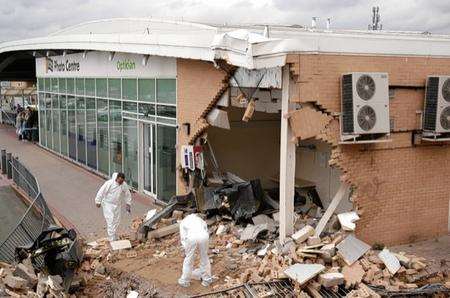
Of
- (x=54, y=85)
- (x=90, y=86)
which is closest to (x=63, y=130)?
(x=54, y=85)

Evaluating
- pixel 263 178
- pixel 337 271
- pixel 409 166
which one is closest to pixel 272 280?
pixel 337 271

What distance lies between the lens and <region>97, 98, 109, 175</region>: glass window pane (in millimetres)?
16953

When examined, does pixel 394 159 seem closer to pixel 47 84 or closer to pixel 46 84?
pixel 47 84

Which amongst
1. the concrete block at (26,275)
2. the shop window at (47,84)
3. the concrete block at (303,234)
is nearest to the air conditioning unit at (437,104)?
the concrete block at (303,234)

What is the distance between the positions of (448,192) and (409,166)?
52.5 inches

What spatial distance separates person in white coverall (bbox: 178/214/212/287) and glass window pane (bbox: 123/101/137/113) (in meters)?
7.46

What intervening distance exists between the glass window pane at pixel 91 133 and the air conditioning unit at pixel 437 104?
1186 centimetres

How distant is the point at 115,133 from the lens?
1628 centimetres

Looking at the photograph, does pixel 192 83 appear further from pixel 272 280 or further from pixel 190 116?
pixel 272 280

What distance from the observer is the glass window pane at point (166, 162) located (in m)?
13.0

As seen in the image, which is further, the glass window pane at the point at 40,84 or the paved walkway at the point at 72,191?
the glass window pane at the point at 40,84

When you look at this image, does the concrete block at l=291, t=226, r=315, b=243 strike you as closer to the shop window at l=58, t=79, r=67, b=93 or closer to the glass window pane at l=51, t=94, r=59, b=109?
the shop window at l=58, t=79, r=67, b=93

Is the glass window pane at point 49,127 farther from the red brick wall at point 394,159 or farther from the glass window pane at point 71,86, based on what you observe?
the red brick wall at point 394,159

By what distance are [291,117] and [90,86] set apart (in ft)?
37.7
